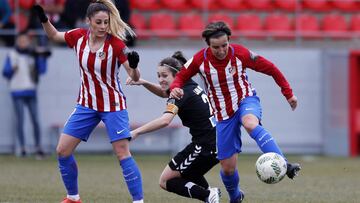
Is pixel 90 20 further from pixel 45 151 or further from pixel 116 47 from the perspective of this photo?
pixel 45 151

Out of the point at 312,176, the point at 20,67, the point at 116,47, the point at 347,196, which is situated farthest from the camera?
the point at 20,67

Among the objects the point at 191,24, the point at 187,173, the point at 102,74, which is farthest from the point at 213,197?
the point at 191,24

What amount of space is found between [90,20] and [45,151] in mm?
9205

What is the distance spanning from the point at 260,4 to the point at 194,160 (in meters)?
10.6

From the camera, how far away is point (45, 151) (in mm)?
17641

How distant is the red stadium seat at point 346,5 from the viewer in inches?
768

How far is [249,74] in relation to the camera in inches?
692

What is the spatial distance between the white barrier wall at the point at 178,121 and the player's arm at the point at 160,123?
8.61 meters

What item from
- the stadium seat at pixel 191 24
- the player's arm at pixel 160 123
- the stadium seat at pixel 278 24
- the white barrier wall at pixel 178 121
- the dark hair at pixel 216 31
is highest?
the dark hair at pixel 216 31

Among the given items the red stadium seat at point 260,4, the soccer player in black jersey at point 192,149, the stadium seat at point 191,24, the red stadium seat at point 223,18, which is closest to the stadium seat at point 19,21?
the stadium seat at point 191,24

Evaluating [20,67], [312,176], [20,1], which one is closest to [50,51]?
[20,67]

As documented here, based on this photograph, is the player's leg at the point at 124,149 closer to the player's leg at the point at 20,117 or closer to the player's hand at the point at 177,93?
the player's hand at the point at 177,93

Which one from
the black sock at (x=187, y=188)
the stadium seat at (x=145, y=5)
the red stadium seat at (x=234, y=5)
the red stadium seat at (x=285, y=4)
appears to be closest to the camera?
the black sock at (x=187, y=188)

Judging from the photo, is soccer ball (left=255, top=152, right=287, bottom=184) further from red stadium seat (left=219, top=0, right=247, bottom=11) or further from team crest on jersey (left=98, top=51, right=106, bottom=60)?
red stadium seat (left=219, top=0, right=247, bottom=11)
